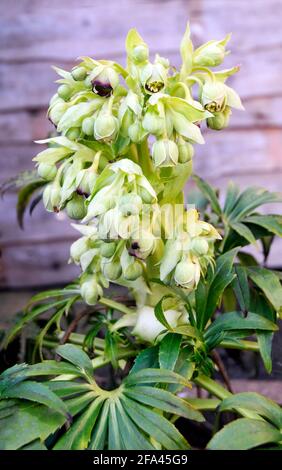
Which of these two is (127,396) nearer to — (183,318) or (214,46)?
(183,318)

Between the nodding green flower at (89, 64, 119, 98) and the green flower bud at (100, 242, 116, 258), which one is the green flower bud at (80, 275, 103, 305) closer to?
the green flower bud at (100, 242, 116, 258)

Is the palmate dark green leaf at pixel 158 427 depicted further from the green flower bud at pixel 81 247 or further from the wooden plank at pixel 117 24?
the wooden plank at pixel 117 24

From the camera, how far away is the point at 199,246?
0.72m

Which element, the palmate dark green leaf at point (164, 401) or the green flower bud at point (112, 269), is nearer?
the palmate dark green leaf at point (164, 401)

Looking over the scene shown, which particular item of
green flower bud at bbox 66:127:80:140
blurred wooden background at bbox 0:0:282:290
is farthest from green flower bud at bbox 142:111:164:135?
blurred wooden background at bbox 0:0:282:290

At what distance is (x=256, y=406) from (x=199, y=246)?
198mm

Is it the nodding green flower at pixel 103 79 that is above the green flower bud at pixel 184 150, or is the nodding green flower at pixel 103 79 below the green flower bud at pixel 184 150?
above

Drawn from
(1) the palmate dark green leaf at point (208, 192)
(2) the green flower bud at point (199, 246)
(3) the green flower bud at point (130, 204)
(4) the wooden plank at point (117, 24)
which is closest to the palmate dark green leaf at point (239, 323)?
(2) the green flower bud at point (199, 246)

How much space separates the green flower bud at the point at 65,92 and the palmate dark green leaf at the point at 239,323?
1.18ft

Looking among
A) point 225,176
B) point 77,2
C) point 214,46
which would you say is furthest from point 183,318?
point 77,2

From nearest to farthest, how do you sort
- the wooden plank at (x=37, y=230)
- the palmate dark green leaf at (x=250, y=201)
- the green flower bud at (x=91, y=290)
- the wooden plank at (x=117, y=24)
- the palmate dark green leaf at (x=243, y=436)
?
the palmate dark green leaf at (x=243, y=436) < the green flower bud at (x=91, y=290) < the palmate dark green leaf at (x=250, y=201) < the wooden plank at (x=117, y=24) < the wooden plank at (x=37, y=230)

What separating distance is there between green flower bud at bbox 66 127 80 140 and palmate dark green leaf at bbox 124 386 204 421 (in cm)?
32

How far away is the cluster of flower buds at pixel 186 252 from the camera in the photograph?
722 millimetres

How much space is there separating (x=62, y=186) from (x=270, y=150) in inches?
50.0
